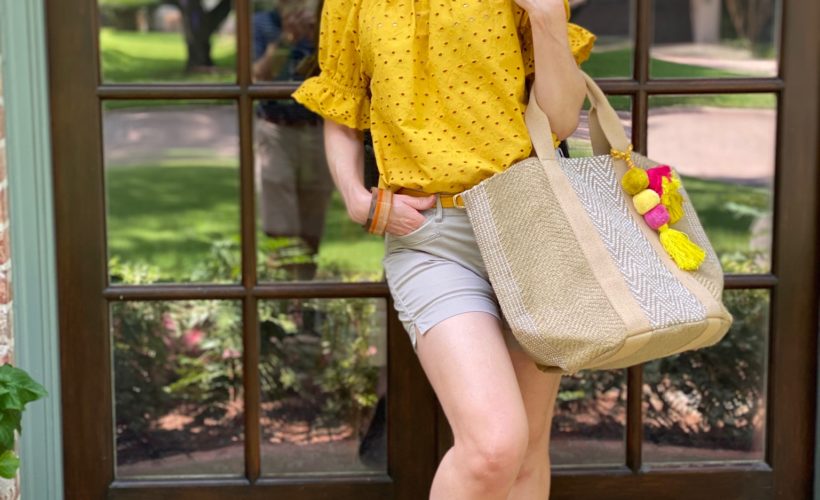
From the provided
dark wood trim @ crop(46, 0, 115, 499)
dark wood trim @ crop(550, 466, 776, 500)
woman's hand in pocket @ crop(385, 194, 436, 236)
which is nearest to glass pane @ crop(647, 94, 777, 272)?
dark wood trim @ crop(550, 466, 776, 500)

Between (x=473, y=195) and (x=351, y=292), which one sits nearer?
(x=473, y=195)

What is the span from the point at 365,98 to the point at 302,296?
27.1 inches

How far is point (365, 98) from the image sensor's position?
248 centimetres

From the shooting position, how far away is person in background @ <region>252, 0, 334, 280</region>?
2928mm

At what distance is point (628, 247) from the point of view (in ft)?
7.34

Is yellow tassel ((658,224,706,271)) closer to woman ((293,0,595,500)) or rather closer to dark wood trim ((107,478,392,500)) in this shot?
woman ((293,0,595,500))

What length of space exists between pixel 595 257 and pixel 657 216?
184 mm

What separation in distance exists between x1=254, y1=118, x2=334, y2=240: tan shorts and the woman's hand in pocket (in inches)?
28.4

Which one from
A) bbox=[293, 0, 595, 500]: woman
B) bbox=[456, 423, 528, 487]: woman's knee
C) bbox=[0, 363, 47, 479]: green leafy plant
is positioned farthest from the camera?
bbox=[0, 363, 47, 479]: green leafy plant

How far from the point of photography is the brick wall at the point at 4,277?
8.88 ft

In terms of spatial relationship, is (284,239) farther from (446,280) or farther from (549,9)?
(549,9)

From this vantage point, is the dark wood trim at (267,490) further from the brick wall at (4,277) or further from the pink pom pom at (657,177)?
the pink pom pom at (657,177)

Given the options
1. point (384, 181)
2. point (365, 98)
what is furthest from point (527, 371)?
point (365, 98)

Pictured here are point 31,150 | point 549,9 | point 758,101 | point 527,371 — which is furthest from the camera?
point 758,101
